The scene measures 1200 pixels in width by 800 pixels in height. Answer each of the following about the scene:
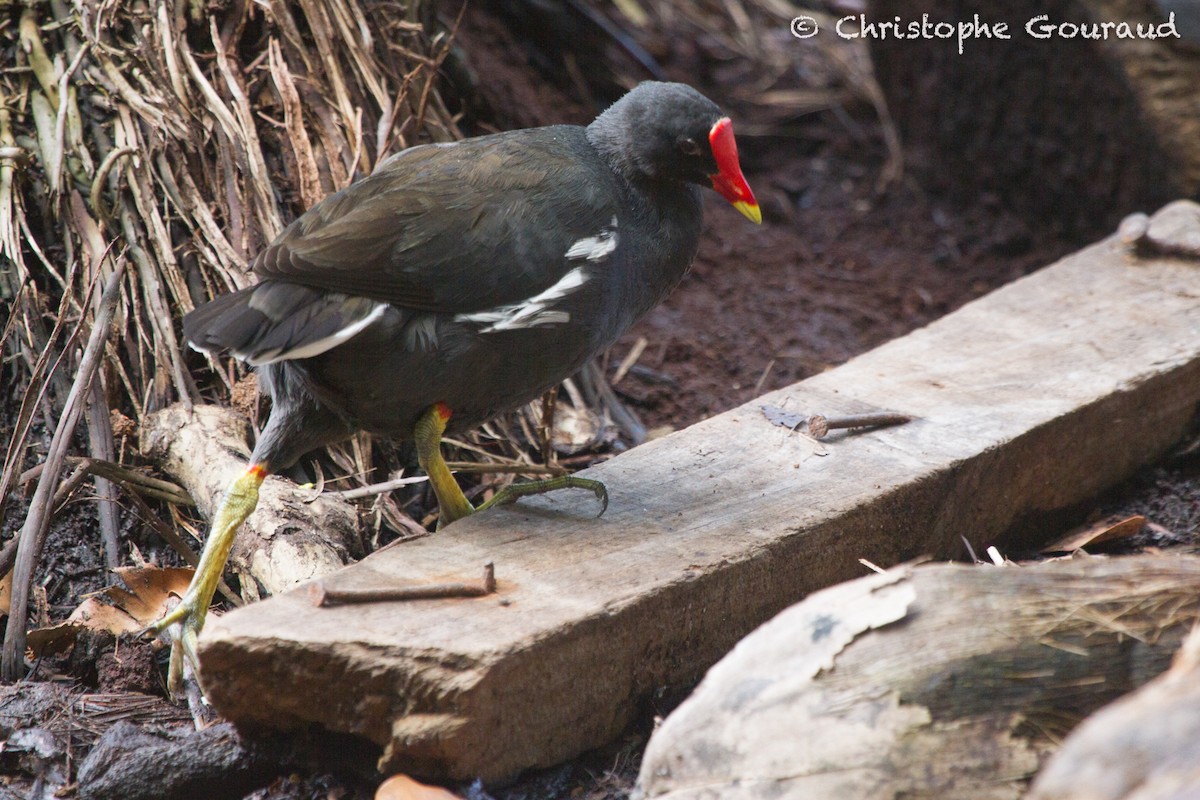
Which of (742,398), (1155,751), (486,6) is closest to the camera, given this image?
(1155,751)

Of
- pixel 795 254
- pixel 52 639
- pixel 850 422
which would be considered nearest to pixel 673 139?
pixel 850 422

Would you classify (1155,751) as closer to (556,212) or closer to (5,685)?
(556,212)

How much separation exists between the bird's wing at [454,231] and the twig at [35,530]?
0.55 m

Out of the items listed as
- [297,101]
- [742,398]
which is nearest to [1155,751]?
[742,398]

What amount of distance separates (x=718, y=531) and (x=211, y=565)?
116cm

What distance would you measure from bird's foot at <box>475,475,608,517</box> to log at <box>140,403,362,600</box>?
1.28ft

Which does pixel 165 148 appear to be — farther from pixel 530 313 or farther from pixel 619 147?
pixel 530 313

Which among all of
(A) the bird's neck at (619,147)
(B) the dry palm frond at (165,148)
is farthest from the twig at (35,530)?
(A) the bird's neck at (619,147)

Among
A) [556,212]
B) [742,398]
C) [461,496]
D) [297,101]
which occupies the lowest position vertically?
[742,398]

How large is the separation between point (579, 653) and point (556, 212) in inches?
41.3

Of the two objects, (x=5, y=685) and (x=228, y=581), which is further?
(x=228, y=581)

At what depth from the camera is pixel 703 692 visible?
1905 millimetres

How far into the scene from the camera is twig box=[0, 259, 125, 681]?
8.51ft

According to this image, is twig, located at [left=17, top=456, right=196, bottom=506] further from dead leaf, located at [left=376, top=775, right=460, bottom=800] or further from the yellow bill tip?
the yellow bill tip
